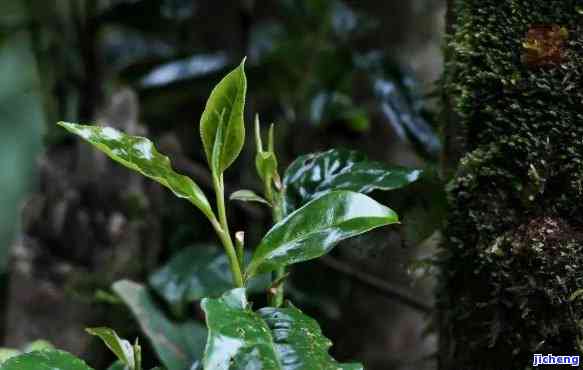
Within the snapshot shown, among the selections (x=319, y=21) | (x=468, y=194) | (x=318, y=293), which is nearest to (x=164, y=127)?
(x=319, y=21)

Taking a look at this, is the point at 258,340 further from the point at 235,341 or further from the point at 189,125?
the point at 189,125

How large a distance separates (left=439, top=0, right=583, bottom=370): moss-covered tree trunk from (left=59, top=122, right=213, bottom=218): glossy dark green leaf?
36cm

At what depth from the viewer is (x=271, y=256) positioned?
791 millimetres

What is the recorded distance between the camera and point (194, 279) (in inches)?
54.5

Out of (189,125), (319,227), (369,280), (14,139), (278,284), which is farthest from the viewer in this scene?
(14,139)

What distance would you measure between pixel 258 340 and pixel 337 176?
32 cm

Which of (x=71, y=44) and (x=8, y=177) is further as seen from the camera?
(x=8, y=177)

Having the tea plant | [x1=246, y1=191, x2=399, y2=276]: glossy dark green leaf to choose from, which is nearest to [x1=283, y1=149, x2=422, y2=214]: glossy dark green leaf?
the tea plant

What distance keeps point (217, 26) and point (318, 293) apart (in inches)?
40.3

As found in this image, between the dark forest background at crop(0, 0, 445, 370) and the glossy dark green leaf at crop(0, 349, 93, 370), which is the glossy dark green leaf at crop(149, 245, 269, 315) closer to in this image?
the dark forest background at crop(0, 0, 445, 370)

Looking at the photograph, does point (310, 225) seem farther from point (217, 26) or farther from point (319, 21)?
point (217, 26)

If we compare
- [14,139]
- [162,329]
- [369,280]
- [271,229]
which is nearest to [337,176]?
[271,229]

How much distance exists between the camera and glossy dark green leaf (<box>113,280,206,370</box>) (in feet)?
4.02

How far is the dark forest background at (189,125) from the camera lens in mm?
1623
